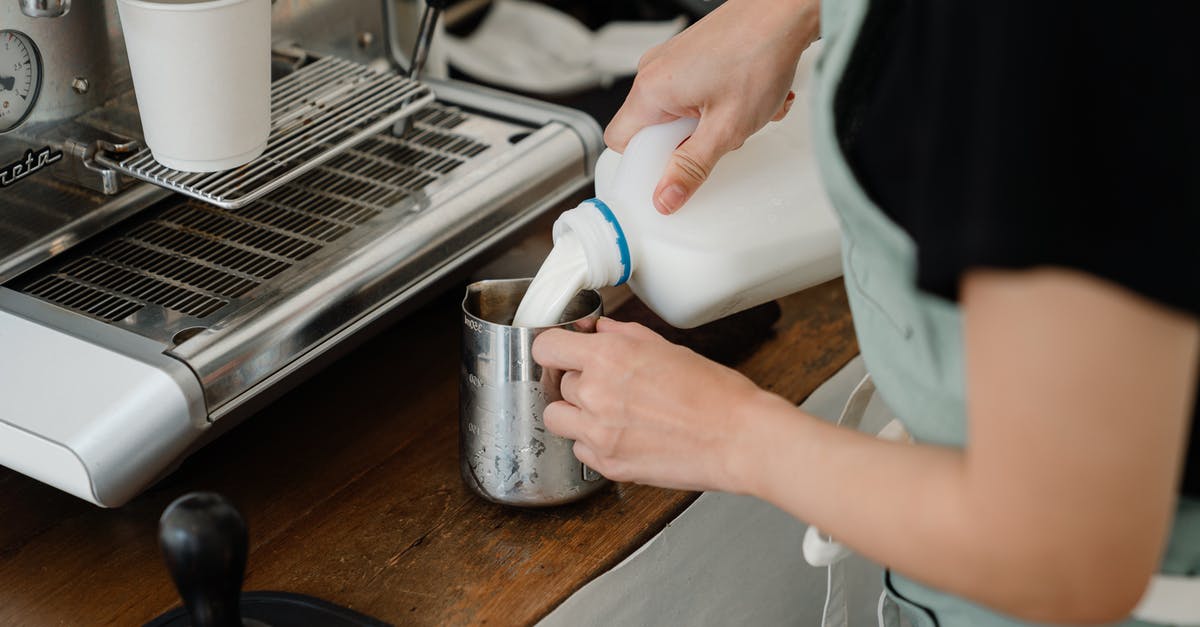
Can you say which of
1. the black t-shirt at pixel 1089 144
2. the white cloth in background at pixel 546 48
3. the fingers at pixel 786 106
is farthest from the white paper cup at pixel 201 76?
the white cloth in background at pixel 546 48

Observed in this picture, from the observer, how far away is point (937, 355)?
1.89 ft

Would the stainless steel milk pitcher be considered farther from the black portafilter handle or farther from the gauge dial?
the gauge dial

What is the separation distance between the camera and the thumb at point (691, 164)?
2.59ft

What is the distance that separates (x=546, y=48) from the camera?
235 cm

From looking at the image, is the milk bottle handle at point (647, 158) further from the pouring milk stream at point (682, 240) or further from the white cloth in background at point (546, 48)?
the white cloth in background at point (546, 48)

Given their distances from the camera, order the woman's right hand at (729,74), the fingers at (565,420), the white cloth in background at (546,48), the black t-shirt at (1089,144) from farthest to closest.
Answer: the white cloth in background at (546,48) → the woman's right hand at (729,74) → the fingers at (565,420) → the black t-shirt at (1089,144)

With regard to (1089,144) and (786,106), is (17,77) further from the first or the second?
(1089,144)

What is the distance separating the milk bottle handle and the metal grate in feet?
0.75

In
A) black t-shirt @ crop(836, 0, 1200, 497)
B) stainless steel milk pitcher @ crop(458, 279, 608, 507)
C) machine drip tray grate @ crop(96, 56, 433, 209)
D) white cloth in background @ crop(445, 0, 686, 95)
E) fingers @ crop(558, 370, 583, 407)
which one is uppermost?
black t-shirt @ crop(836, 0, 1200, 497)

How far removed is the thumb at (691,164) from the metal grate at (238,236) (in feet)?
0.91

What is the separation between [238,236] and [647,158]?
0.34 metres

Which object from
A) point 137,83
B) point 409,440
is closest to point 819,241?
point 409,440

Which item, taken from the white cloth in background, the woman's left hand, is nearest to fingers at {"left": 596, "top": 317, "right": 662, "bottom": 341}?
the woman's left hand

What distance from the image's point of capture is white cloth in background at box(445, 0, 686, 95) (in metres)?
2.26
